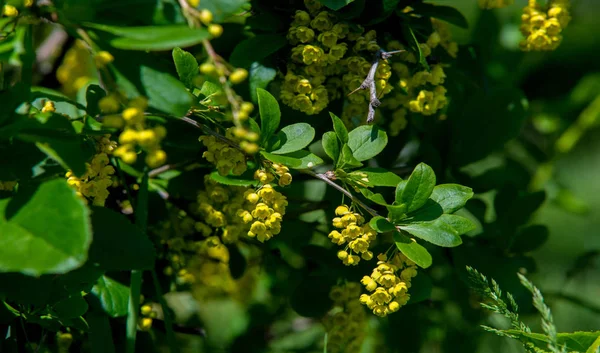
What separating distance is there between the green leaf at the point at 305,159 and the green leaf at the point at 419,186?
14 cm

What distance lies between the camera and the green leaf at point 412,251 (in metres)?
1.01

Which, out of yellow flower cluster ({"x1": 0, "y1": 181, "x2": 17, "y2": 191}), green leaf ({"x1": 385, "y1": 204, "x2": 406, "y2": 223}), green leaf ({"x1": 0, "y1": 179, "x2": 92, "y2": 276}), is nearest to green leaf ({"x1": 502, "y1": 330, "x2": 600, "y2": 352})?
green leaf ({"x1": 385, "y1": 204, "x2": 406, "y2": 223})

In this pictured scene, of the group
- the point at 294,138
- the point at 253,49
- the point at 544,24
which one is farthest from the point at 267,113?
the point at 544,24

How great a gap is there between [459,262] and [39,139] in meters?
0.84

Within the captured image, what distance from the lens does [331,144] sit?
106 cm

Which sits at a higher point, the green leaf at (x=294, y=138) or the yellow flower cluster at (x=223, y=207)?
the green leaf at (x=294, y=138)

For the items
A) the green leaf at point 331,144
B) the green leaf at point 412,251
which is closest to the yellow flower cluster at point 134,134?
the green leaf at point 331,144

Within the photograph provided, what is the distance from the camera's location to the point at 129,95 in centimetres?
87

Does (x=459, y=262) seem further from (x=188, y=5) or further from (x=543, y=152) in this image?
(x=543, y=152)

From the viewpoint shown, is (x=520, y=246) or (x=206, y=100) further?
(x=520, y=246)

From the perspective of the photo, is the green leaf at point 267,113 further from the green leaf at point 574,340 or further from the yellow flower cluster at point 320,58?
the green leaf at point 574,340

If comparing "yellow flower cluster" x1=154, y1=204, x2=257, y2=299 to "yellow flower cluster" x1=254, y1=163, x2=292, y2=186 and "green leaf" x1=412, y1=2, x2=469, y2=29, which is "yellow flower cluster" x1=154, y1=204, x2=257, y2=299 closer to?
"yellow flower cluster" x1=254, y1=163, x2=292, y2=186

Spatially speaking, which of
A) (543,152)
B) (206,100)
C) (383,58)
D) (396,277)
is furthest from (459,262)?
(543,152)

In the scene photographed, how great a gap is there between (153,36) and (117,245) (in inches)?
13.3
